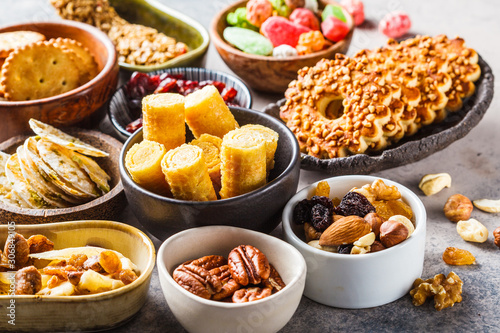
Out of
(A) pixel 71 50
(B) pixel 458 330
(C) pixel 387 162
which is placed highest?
(A) pixel 71 50

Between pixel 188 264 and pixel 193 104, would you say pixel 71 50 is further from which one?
pixel 188 264

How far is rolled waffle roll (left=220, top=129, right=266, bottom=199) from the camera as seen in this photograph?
46.5 inches

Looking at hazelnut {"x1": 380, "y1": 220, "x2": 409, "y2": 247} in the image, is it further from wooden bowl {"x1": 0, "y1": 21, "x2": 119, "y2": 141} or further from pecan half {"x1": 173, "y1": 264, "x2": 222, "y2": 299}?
wooden bowl {"x1": 0, "y1": 21, "x2": 119, "y2": 141}

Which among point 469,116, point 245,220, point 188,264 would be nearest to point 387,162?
point 469,116

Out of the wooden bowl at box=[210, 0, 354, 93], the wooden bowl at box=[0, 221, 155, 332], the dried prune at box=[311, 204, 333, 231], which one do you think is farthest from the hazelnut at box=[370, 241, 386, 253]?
the wooden bowl at box=[210, 0, 354, 93]

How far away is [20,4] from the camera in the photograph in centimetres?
267

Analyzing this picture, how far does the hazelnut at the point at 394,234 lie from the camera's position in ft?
3.66

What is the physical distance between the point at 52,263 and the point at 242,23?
1.22m

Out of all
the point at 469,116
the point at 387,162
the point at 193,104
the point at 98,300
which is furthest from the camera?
the point at 469,116

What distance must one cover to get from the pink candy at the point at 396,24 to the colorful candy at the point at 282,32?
→ 488 mm

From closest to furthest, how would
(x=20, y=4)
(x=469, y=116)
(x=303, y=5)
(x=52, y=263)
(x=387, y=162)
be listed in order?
(x=52, y=263), (x=387, y=162), (x=469, y=116), (x=303, y=5), (x=20, y=4)

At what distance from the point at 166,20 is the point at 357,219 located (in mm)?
1391

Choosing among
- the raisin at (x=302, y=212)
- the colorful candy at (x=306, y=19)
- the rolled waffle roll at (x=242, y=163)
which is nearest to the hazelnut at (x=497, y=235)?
the raisin at (x=302, y=212)

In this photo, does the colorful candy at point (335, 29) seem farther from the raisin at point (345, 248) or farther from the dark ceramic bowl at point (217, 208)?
the raisin at point (345, 248)
